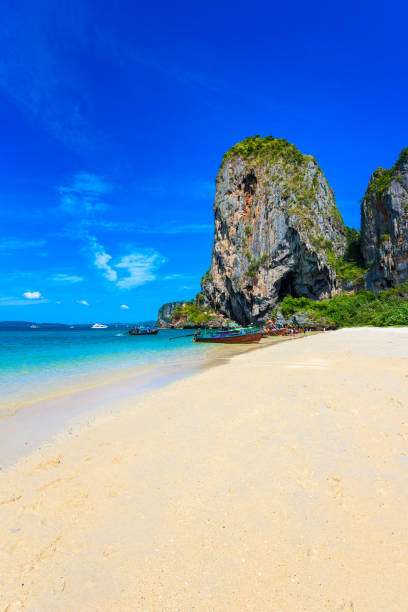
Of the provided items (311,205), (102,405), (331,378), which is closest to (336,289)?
(311,205)

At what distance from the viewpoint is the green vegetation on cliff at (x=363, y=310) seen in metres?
33.7

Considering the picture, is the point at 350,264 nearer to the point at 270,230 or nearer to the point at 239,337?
the point at 270,230

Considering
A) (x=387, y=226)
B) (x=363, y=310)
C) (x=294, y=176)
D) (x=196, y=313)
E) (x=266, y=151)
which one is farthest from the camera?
(x=196, y=313)

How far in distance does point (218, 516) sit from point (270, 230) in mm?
68690

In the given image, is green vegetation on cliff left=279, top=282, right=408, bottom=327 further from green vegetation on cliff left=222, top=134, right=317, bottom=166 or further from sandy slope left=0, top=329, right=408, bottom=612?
green vegetation on cliff left=222, top=134, right=317, bottom=166

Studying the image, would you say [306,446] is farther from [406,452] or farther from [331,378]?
[331,378]

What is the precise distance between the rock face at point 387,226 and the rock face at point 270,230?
31.0 ft

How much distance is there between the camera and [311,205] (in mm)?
64875

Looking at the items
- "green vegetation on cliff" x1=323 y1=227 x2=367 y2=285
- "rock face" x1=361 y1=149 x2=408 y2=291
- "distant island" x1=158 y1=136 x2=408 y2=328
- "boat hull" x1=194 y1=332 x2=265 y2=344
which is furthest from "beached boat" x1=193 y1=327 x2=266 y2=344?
"green vegetation on cliff" x1=323 y1=227 x2=367 y2=285

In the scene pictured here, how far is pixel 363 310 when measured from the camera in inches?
1678

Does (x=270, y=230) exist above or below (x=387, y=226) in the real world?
above

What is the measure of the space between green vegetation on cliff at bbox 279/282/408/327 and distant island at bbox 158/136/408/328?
0.18m

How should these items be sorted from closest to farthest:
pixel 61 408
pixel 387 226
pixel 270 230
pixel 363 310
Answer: pixel 61 408 → pixel 363 310 → pixel 387 226 → pixel 270 230

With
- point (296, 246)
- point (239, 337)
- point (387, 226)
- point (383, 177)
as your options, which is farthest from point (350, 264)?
point (239, 337)
